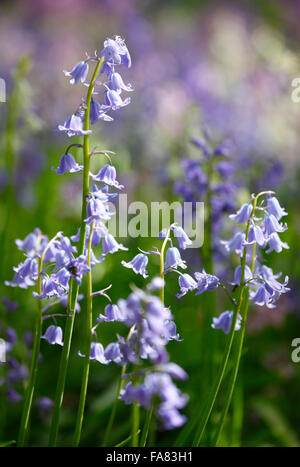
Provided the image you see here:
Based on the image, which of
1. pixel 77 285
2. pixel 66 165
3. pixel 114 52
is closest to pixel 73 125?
pixel 66 165

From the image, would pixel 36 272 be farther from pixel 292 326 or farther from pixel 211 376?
pixel 292 326

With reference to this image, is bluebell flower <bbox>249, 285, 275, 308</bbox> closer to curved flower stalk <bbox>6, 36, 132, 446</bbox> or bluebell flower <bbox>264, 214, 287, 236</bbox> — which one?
bluebell flower <bbox>264, 214, 287, 236</bbox>

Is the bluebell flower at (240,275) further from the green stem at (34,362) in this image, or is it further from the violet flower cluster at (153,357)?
the green stem at (34,362)

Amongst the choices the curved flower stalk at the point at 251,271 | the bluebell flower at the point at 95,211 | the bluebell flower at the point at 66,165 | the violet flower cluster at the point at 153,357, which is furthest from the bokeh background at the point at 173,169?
the bluebell flower at the point at 66,165

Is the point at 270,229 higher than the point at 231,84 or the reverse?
the reverse

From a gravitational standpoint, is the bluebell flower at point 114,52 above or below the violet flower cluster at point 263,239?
above

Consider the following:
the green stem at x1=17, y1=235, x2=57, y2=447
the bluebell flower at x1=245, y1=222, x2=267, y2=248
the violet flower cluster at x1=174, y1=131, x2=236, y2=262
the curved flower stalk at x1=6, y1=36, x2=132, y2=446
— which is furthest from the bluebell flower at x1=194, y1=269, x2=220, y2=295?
the violet flower cluster at x1=174, y1=131, x2=236, y2=262

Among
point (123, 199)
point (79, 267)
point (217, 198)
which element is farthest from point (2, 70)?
point (79, 267)

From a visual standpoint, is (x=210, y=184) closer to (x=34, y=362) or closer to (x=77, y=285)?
(x=77, y=285)

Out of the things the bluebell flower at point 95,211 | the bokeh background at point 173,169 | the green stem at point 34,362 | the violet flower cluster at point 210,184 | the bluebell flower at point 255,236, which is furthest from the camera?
the bokeh background at point 173,169

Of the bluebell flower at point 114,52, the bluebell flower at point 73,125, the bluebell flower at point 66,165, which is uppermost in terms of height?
the bluebell flower at point 114,52
